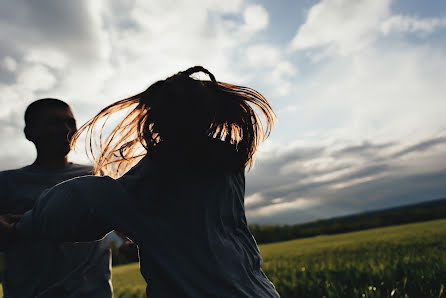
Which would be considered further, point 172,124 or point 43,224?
point 172,124

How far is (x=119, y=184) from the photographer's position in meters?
1.06

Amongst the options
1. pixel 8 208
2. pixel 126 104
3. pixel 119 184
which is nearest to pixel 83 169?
pixel 8 208

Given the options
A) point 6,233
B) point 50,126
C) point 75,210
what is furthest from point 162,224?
point 50,126

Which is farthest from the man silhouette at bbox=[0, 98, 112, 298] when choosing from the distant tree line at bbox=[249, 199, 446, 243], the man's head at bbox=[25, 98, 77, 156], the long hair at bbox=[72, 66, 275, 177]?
the distant tree line at bbox=[249, 199, 446, 243]

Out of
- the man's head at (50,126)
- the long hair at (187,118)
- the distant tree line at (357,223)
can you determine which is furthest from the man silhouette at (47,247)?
the distant tree line at (357,223)

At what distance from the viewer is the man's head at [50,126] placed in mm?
2566

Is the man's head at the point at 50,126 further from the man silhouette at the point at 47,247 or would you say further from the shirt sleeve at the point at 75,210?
the shirt sleeve at the point at 75,210

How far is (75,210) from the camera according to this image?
995 mm

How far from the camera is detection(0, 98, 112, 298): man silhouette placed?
2.24 metres

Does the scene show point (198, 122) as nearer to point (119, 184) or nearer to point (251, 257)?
point (119, 184)

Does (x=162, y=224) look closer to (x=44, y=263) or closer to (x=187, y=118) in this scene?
(x=187, y=118)

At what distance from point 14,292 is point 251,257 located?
2073 mm

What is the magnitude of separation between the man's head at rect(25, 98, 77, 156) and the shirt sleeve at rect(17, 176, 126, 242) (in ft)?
5.44

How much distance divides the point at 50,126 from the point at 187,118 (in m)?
1.93
